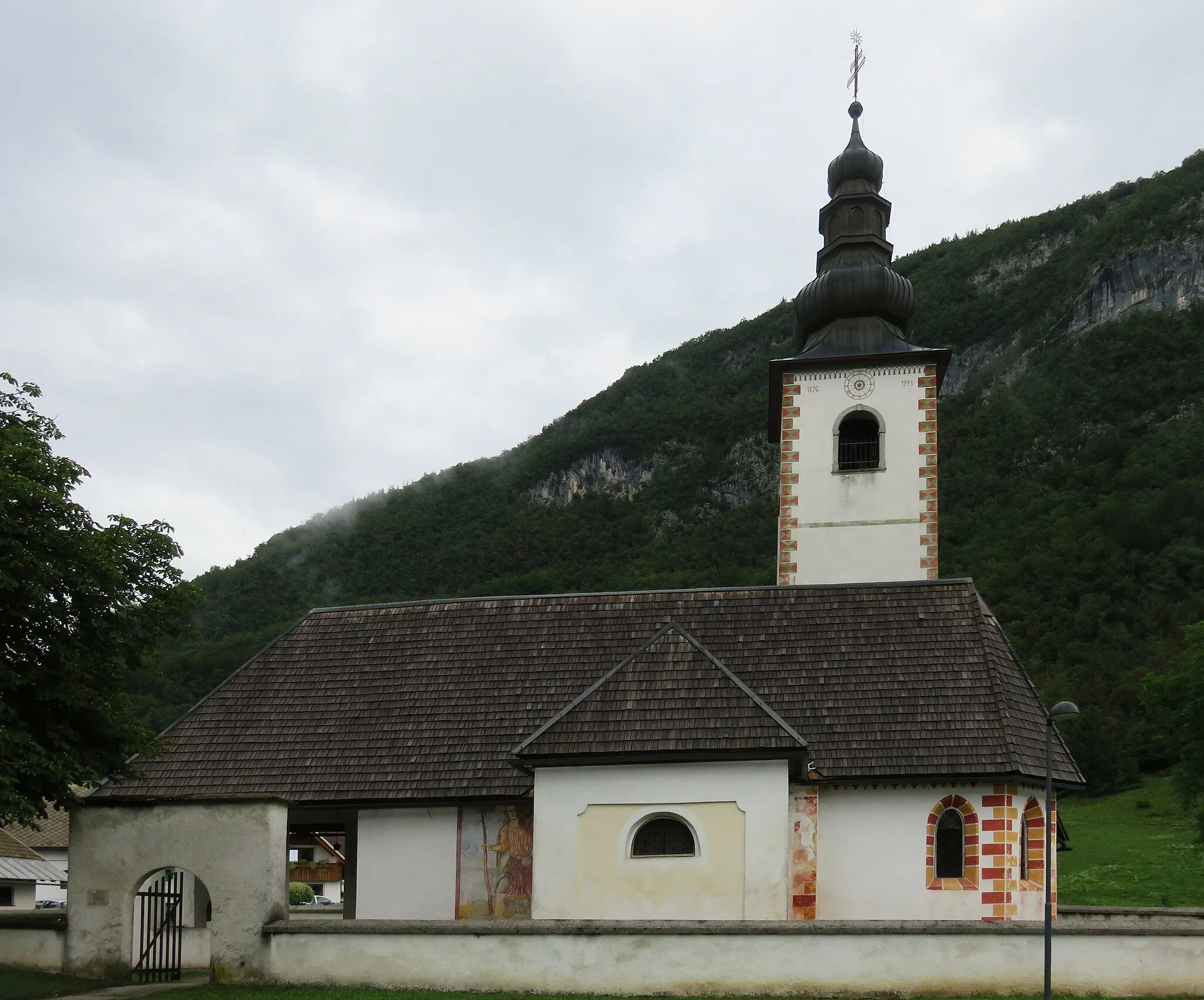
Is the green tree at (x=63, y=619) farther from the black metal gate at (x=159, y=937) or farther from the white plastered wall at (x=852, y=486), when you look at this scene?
the white plastered wall at (x=852, y=486)

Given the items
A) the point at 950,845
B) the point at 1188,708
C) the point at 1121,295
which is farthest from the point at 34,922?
the point at 1121,295

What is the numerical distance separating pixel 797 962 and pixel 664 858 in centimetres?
271

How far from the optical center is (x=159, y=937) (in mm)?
19719

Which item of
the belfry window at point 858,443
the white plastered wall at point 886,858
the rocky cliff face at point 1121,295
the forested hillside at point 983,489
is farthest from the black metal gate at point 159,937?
the rocky cliff face at point 1121,295

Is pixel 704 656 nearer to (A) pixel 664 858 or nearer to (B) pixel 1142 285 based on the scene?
(A) pixel 664 858

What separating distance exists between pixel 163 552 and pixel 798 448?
1417 centimetres

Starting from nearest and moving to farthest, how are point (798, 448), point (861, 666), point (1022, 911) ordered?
point (1022, 911) < point (861, 666) < point (798, 448)

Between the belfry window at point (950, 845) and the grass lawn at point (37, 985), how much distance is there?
1136 cm

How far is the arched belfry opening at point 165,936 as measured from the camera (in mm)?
19531

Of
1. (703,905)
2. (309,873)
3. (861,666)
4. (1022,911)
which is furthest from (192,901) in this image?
→ (309,873)

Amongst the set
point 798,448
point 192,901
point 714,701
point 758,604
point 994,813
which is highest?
point 798,448

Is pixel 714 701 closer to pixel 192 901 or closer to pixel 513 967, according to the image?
pixel 513 967

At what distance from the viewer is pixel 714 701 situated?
1928 centimetres

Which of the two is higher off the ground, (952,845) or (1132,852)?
(952,845)
